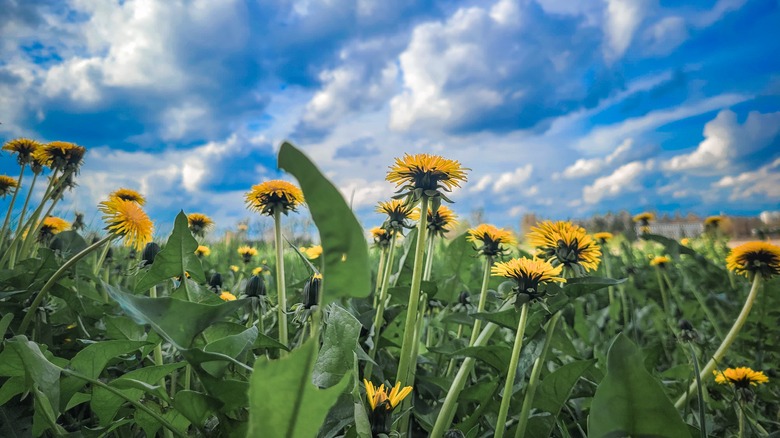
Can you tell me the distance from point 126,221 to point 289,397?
0.67 m

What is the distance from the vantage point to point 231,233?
4.42m

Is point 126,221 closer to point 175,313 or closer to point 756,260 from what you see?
point 175,313

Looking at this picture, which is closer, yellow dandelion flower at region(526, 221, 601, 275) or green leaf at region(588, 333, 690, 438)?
green leaf at region(588, 333, 690, 438)

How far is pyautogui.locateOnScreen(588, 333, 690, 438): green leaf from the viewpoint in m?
0.47

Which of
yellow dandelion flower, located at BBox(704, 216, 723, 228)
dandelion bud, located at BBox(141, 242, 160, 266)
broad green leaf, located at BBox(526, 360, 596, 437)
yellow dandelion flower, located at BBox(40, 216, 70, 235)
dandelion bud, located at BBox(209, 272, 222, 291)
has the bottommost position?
broad green leaf, located at BBox(526, 360, 596, 437)

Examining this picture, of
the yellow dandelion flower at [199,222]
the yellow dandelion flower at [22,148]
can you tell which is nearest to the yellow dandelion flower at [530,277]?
the yellow dandelion flower at [199,222]

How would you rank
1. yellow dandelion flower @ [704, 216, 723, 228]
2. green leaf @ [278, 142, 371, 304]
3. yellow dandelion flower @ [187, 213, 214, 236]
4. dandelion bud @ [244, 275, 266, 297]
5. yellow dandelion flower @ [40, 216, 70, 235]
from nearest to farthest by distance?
1. green leaf @ [278, 142, 371, 304]
2. dandelion bud @ [244, 275, 266, 297]
3. yellow dandelion flower @ [187, 213, 214, 236]
4. yellow dandelion flower @ [40, 216, 70, 235]
5. yellow dandelion flower @ [704, 216, 723, 228]

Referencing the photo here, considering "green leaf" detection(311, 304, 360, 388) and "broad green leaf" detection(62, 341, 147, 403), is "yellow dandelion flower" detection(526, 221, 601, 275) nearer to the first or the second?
"green leaf" detection(311, 304, 360, 388)

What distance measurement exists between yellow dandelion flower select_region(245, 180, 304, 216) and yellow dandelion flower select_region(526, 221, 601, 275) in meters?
0.52

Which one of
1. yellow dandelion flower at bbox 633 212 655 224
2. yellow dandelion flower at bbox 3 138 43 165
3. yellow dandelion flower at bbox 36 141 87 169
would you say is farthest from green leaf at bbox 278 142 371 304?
A: yellow dandelion flower at bbox 633 212 655 224

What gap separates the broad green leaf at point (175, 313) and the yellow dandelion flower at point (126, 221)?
47 cm

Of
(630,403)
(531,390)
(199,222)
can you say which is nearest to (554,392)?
(531,390)

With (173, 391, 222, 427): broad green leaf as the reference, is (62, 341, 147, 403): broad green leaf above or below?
above

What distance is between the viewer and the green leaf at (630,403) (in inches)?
18.5
